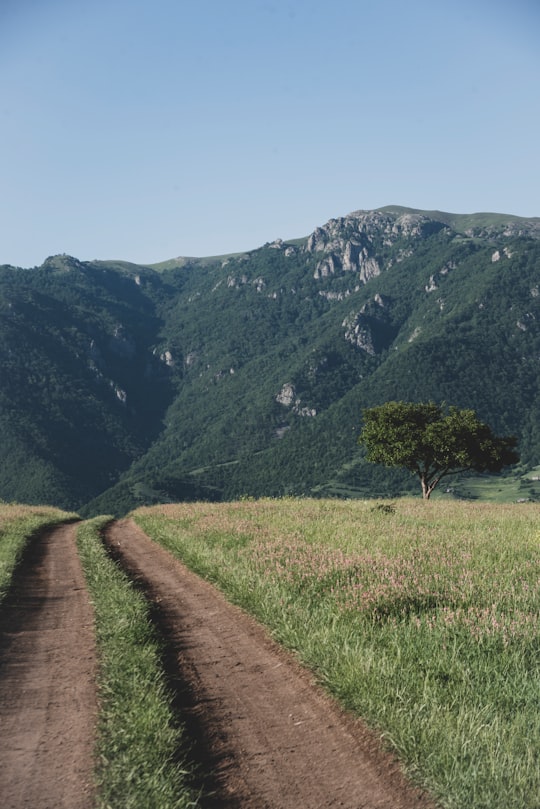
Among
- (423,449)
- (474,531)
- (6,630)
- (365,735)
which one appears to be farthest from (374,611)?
(423,449)

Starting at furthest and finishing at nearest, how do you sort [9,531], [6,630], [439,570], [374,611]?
1. [9,531]
2. [439,570]
3. [6,630]
4. [374,611]

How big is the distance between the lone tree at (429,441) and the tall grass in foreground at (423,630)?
112ft

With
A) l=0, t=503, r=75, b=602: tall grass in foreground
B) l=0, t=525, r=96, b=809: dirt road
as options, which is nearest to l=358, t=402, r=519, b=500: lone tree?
l=0, t=503, r=75, b=602: tall grass in foreground

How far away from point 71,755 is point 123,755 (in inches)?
24.2

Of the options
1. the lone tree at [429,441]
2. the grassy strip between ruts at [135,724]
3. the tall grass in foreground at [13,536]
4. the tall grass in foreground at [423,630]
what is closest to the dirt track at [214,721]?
the grassy strip between ruts at [135,724]

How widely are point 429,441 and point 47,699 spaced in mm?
46913

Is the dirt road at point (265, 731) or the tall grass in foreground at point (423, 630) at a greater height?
the tall grass in foreground at point (423, 630)

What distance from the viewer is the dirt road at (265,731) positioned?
5.12 m

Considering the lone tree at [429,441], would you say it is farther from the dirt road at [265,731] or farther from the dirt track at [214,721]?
the dirt road at [265,731]

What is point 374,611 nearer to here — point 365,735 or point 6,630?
point 365,735

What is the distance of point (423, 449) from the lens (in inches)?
2046

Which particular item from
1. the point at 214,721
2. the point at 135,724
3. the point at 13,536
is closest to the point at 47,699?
the point at 135,724

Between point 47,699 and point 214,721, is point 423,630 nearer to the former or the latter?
point 214,721

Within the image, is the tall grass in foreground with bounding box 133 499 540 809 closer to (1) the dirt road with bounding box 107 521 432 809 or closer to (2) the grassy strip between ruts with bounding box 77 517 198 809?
(1) the dirt road with bounding box 107 521 432 809
